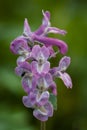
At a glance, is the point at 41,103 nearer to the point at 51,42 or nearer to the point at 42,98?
the point at 42,98

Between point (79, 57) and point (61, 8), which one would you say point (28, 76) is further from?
point (61, 8)

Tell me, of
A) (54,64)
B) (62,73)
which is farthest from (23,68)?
(54,64)

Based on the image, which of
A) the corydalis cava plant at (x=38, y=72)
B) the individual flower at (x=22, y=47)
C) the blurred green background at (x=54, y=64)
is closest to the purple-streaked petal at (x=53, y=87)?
the corydalis cava plant at (x=38, y=72)

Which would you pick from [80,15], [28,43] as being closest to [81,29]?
[80,15]

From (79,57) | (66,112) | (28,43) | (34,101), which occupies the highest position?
(28,43)

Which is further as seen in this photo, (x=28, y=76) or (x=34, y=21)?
(x=34, y=21)
